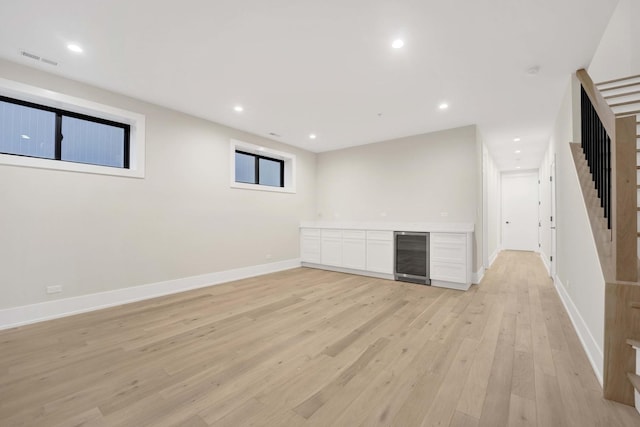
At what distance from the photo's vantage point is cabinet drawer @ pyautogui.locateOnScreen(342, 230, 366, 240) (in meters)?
5.28

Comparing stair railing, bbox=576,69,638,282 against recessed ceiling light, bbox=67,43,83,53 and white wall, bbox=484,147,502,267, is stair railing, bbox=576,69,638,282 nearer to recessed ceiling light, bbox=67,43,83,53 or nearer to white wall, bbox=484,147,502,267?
white wall, bbox=484,147,502,267

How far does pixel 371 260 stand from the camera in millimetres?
5117

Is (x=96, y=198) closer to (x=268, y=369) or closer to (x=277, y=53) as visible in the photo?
(x=277, y=53)

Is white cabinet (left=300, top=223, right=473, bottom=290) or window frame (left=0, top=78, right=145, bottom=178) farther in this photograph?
white cabinet (left=300, top=223, right=473, bottom=290)

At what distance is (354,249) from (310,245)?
117 cm

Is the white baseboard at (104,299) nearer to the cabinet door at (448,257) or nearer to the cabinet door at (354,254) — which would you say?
the cabinet door at (354,254)

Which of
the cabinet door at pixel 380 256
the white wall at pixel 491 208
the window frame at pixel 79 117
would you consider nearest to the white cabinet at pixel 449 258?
the cabinet door at pixel 380 256

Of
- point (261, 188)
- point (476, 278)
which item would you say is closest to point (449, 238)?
point (476, 278)

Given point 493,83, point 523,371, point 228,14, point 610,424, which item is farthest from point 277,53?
point 610,424

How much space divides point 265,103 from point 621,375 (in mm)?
4374

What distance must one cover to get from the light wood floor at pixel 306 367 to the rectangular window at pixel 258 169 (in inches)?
108

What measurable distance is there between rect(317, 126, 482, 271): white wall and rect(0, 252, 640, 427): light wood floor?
1.97 meters

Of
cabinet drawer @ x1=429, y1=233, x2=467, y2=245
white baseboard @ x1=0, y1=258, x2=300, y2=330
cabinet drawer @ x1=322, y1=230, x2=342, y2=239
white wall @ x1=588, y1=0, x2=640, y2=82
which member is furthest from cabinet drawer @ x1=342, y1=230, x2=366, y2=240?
white wall @ x1=588, y1=0, x2=640, y2=82

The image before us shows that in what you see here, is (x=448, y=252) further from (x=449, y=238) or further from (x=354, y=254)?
(x=354, y=254)
